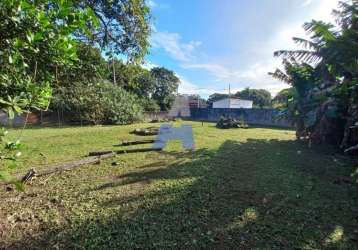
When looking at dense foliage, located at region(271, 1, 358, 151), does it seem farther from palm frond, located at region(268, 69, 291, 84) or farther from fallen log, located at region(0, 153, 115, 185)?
fallen log, located at region(0, 153, 115, 185)

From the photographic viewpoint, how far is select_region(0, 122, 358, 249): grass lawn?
96.1 inches

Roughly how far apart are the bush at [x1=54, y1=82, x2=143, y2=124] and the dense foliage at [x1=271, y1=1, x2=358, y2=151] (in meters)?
11.6

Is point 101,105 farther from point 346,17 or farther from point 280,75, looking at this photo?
point 346,17

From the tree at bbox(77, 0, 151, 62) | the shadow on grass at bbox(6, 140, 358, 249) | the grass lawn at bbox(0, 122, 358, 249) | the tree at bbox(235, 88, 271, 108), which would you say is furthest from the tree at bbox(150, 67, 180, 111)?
the tree at bbox(235, 88, 271, 108)

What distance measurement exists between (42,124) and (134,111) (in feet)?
20.6

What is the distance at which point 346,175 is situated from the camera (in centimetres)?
475

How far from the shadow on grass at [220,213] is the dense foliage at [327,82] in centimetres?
273

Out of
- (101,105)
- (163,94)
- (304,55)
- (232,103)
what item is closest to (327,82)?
(304,55)

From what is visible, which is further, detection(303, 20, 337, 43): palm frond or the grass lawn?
detection(303, 20, 337, 43): palm frond

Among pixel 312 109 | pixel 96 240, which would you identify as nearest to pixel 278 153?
pixel 312 109

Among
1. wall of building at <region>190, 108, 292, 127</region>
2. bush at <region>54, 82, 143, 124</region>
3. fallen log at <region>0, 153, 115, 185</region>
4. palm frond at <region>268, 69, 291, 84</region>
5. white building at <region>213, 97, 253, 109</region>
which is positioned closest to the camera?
fallen log at <region>0, 153, 115, 185</region>

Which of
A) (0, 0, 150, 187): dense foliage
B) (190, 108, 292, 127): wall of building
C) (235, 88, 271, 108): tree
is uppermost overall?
(235, 88, 271, 108): tree

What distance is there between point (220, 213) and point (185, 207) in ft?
1.44

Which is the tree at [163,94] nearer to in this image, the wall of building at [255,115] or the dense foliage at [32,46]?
the wall of building at [255,115]
